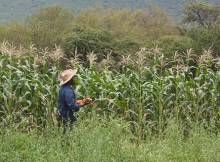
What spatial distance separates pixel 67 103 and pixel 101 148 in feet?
5.40

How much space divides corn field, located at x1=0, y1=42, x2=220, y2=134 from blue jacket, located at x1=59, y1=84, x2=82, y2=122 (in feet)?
3.28

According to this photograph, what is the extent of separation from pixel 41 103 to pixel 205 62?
3.69 meters

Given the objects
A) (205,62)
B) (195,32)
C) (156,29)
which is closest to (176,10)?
(156,29)

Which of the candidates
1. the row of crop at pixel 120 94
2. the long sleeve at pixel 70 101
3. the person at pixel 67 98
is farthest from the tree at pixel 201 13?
the long sleeve at pixel 70 101

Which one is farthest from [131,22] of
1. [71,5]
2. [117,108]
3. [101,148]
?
[101,148]

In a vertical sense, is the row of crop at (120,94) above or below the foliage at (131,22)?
above

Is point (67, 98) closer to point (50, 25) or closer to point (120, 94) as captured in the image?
point (120, 94)

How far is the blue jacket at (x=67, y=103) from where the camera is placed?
682 centimetres

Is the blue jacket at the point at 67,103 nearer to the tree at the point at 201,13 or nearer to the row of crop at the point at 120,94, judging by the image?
the row of crop at the point at 120,94

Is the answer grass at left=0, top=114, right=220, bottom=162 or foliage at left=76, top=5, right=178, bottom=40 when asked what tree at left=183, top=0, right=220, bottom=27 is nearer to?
foliage at left=76, top=5, right=178, bottom=40

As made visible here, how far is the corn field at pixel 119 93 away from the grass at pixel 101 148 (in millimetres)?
2172

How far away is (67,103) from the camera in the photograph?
6.86 metres

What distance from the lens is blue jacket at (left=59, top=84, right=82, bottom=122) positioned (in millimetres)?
6824

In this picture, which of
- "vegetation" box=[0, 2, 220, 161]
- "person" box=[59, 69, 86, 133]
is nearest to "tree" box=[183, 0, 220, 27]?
"vegetation" box=[0, 2, 220, 161]
